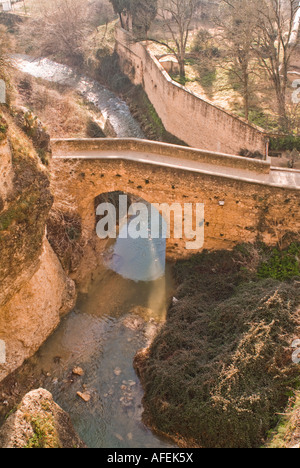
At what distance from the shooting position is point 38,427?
25.0ft

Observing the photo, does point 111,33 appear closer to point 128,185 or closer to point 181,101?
point 181,101

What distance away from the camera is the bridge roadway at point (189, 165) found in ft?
37.8

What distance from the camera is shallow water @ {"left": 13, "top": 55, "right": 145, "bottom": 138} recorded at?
2220 centimetres

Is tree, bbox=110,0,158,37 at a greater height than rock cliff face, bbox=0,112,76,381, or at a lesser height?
greater

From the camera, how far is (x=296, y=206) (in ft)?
36.3

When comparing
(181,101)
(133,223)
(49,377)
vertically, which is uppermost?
(181,101)

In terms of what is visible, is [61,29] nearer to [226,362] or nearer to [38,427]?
[226,362]

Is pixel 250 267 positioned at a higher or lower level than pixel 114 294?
higher

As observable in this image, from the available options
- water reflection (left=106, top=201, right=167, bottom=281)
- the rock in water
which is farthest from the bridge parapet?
the rock in water

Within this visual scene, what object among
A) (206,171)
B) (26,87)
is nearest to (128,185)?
(206,171)

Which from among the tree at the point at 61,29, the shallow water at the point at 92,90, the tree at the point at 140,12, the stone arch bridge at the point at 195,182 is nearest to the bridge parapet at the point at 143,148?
the stone arch bridge at the point at 195,182

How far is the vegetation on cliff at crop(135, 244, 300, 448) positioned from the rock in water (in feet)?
6.34

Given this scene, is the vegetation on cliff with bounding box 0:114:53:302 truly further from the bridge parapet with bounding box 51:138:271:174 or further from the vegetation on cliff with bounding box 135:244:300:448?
the vegetation on cliff with bounding box 135:244:300:448

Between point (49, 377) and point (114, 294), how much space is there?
11.5ft
